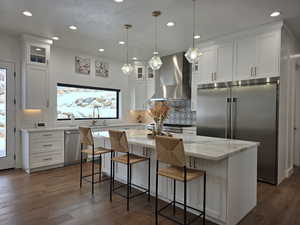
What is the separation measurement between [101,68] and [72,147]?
2.47 metres

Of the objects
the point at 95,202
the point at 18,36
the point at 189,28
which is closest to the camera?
the point at 95,202

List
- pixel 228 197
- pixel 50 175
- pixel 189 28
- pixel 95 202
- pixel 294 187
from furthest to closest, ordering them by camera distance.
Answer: pixel 50 175, pixel 189 28, pixel 294 187, pixel 95 202, pixel 228 197

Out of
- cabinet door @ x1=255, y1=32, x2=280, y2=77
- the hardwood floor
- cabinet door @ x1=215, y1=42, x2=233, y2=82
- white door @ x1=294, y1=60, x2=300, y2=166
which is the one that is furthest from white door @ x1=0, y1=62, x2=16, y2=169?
white door @ x1=294, y1=60, x2=300, y2=166

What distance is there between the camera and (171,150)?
2.11 m

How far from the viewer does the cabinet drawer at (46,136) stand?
13.7 feet

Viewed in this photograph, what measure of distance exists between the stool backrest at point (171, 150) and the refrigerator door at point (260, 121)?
2324 millimetres

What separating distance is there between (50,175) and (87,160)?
4.14ft

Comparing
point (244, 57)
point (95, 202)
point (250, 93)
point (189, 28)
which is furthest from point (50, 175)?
point (244, 57)

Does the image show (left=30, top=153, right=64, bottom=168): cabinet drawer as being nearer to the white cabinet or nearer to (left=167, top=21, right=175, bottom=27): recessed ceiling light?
the white cabinet

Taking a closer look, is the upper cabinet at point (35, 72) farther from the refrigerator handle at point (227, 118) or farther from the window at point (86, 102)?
the refrigerator handle at point (227, 118)

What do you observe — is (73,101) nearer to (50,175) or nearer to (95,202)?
(50,175)

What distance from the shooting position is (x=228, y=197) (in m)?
2.17

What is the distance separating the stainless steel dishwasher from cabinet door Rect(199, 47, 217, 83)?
10.9 feet

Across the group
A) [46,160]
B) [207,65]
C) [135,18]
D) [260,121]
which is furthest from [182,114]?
[46,160]
